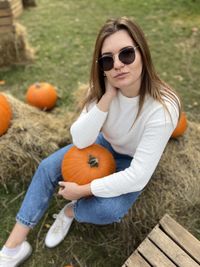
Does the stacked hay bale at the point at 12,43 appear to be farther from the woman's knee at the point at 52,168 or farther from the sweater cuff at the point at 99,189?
the sweater cuff at the point at 99,189

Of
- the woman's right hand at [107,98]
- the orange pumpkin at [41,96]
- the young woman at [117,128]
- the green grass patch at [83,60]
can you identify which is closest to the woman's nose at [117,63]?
the young woman at [117,128]

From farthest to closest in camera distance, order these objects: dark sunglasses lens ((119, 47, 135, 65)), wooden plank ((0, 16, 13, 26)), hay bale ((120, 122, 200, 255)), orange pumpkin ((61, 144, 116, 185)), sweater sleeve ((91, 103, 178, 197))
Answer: wooden plank ((0, 16, 13, 26)) → hay bale ((120, 122, 200, 255)) → orange pumpkin ((61, 144, 116, 185)) → sweater sleeve ((91, 103, 178, 197)) → dark sunglasses lens ((119, 47, 135, 65))

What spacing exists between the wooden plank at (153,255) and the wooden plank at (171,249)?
0.03 meters

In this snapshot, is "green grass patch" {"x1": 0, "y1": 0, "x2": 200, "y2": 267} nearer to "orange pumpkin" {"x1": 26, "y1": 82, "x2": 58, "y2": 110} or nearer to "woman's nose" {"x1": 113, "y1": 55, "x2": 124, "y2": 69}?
"orange pumpkin" {"x1": 26, "y1": 82, "x2": 58, "y2": 110}

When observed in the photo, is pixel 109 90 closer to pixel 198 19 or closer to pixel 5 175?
pixel 5 175

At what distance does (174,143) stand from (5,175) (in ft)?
4.95

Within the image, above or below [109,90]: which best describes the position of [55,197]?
below

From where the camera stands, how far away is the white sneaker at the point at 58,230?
2793 millimetres

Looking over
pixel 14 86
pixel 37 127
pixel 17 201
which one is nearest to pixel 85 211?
pixel 17 201

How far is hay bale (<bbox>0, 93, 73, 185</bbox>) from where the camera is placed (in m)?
3.13

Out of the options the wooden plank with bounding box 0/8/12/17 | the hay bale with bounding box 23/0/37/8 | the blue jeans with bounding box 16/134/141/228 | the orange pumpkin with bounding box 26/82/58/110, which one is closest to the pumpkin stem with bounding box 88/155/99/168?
the blue jeans with bounding box 16/134/141/228

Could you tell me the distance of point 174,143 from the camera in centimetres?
319

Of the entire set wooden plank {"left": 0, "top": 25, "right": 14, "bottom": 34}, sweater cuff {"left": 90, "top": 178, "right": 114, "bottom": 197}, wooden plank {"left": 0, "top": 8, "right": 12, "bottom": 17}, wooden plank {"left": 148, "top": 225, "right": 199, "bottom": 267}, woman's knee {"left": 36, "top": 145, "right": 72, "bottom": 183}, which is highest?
wooden plank {"left": 0, "top": 8, "right": 12, "bottom": 17}

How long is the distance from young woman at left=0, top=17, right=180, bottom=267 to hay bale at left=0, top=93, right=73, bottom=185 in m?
0.61
